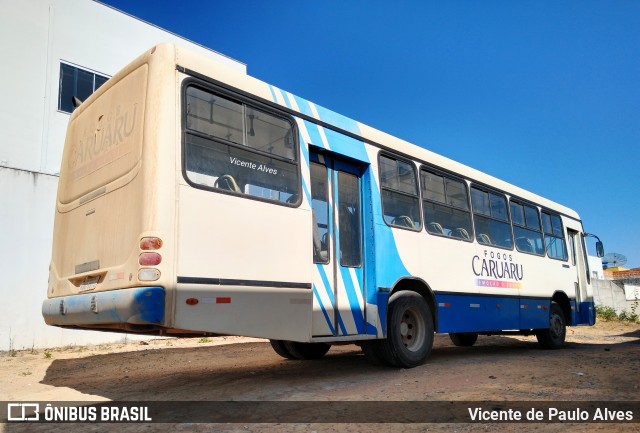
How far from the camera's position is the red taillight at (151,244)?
4.66m

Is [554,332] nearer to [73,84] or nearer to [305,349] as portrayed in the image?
[305,349]

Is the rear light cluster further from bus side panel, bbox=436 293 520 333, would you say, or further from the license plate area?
bus side panel, bbox=436 293 520 333

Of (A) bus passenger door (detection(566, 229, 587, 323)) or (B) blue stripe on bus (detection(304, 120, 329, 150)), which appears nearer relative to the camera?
(B) blue stripe on bus (detection(304, 120, 329, 150))

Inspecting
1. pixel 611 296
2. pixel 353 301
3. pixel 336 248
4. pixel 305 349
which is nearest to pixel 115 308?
pixel 336 248

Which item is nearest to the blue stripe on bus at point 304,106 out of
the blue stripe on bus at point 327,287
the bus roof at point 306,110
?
the bus roof at point 306,110

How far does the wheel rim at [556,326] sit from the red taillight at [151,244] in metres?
9.69

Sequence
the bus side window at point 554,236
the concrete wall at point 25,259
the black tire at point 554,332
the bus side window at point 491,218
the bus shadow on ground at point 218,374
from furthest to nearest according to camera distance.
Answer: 1. the bus side window at point 554,236
2. the black tire at point 554,332
3. the concrete wall at point 25,259
4. the bus side window at point 491,218
5. the bus shadow on ground at point 218,374

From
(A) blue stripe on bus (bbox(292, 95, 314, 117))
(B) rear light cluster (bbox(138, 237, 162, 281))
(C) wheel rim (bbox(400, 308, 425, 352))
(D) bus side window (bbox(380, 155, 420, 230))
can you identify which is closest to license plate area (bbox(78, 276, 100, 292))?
(B) rear light cluster (bbox(138, 237, 162, 281))

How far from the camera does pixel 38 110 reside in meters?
13.9

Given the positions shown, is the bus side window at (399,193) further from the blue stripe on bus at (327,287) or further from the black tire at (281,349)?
the black tire at (281,349)

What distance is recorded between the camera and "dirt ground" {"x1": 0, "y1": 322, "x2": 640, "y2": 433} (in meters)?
4.75

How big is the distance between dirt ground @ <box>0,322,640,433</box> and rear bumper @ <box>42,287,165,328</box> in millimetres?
980

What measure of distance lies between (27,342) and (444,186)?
939 cm

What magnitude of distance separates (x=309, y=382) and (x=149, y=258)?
2953 mm
